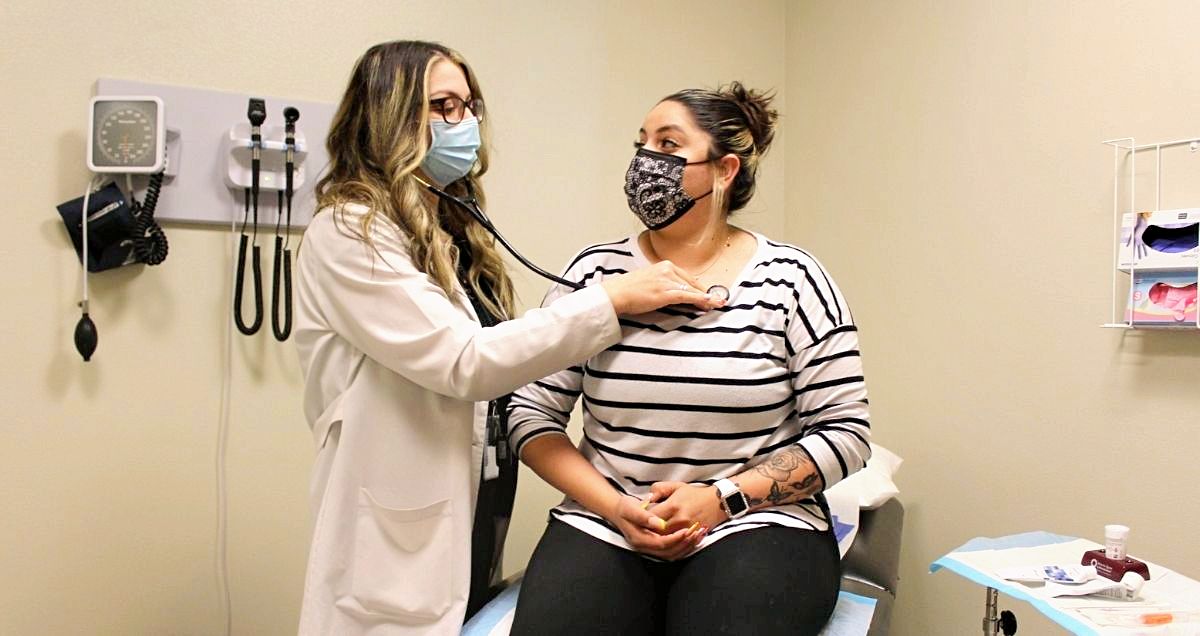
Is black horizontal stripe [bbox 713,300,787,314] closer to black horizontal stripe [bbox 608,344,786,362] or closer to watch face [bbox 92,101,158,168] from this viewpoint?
black horizontal stripe [bbox 608,344,786,362]

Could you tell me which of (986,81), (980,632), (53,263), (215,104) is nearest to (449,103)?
(215,104)

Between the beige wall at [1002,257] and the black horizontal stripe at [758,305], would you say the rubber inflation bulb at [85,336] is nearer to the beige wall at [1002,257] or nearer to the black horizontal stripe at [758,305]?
the black horizontal stripe at [758,305]

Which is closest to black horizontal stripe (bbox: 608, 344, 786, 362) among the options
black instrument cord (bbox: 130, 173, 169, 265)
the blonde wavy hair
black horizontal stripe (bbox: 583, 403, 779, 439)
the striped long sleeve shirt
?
the striped long sleeve shirt

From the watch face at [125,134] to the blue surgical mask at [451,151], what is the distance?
1.98ft

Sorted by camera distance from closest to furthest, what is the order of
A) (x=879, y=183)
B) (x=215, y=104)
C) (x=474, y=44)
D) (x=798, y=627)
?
(x=798, y=627) → (x=215, y=104) → (x=474, y=44) → (x=879, y=183)

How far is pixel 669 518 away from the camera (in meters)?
1.20

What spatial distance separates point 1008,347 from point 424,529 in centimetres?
131

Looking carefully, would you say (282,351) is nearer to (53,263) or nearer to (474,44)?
(53,263)

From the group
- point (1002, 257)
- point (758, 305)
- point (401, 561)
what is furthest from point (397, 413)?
point (1002, 257)

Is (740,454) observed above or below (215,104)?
below

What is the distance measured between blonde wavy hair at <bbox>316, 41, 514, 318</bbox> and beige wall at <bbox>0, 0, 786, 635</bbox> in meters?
0.56

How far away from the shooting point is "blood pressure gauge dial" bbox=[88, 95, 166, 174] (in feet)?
5.30

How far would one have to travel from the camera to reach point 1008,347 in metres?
1.87

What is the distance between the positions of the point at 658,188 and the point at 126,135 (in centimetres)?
103
